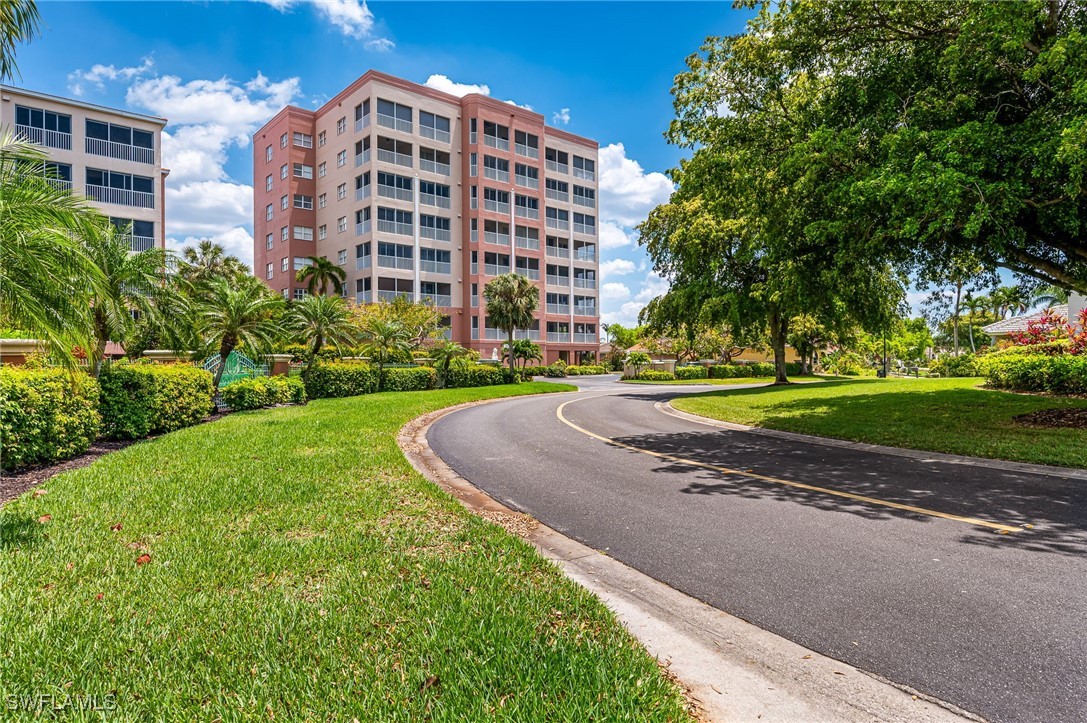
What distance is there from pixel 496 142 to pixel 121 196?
30.6 meters

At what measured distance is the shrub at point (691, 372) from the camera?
164 ft

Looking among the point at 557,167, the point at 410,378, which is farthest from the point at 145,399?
the point at 557,167

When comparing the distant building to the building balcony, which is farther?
the building balcony

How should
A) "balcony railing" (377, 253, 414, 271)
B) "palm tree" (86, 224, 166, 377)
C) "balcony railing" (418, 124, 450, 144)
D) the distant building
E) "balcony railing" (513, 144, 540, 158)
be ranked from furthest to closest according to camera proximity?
1. "balcony railing" (513, 144, 540, 158)
2. "balcony railing" (418, 124, 450, 144)
3. "balcony railing" (377, 253, 414, 271)
4. the distant building
5. "palm tree" (86, 224, 166, 377)

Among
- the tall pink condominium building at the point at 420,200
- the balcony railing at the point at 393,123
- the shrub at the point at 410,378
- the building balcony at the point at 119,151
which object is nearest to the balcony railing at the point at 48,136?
the building balcony at the point at 119,151

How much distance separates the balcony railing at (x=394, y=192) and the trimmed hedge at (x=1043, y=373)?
42.4 metres

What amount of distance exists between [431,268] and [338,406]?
3254 centimetres

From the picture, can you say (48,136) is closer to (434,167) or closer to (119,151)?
(119,151)

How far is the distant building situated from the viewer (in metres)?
32.1

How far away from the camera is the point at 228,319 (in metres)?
22.0

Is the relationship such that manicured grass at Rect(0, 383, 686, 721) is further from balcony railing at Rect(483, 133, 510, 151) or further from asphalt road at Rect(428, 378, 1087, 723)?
balcony railing at Rect(483, 133, 510, 151)

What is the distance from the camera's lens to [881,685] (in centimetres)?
318

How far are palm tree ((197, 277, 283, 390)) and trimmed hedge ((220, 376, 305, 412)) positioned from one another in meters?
2.16

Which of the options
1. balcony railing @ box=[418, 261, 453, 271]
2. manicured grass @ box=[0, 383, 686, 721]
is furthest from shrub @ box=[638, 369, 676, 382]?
manicured grass @ box=[0, 383, 686, 721]
